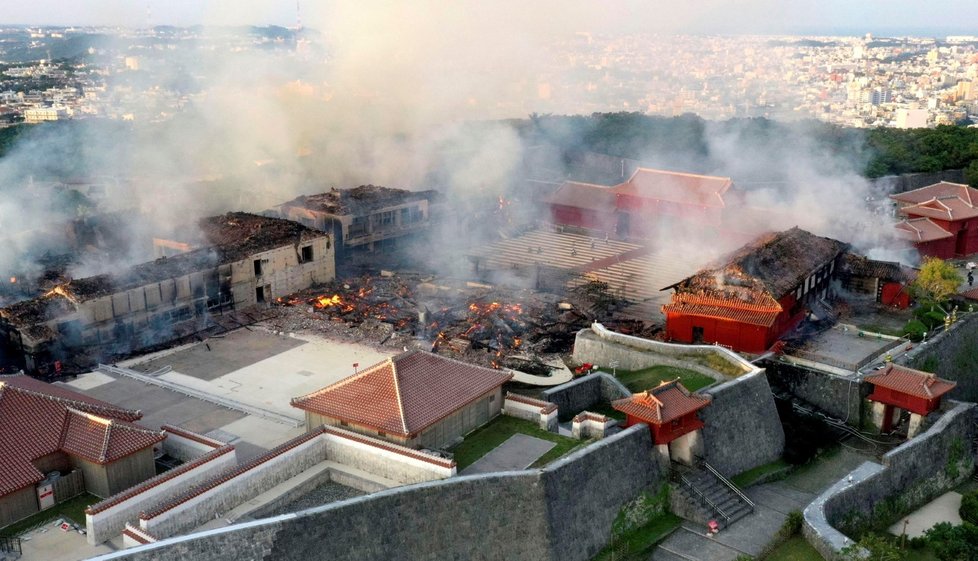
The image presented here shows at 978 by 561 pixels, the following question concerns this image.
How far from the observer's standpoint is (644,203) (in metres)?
43.5

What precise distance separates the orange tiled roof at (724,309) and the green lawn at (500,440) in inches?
324

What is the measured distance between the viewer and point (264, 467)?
18.3 m

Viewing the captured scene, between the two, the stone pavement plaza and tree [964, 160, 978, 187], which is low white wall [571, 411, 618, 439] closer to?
the stone pavement plaza

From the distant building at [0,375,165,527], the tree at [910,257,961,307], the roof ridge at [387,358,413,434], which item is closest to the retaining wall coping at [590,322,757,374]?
the roof ridge at [387,358,413,434]

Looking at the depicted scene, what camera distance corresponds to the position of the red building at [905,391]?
2295cm

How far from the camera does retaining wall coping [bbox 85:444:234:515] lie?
16234mm

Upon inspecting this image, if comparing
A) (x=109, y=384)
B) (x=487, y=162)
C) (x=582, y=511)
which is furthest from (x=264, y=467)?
(x=487, y=162)

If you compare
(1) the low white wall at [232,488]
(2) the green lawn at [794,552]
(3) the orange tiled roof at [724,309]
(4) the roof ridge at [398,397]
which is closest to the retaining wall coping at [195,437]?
(1) the low white wall at [232,488]

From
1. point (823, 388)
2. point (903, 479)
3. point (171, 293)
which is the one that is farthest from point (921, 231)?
point (171, 293)

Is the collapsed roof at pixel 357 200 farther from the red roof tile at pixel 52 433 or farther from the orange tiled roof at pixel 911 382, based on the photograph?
the orange tiled roof at pixel 911 382

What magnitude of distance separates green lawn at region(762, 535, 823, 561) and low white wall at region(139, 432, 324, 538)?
9.38m

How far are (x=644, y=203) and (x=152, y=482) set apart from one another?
99.5ft

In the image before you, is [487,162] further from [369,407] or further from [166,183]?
[369,407]

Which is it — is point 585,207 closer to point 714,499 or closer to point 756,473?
point 756,473
